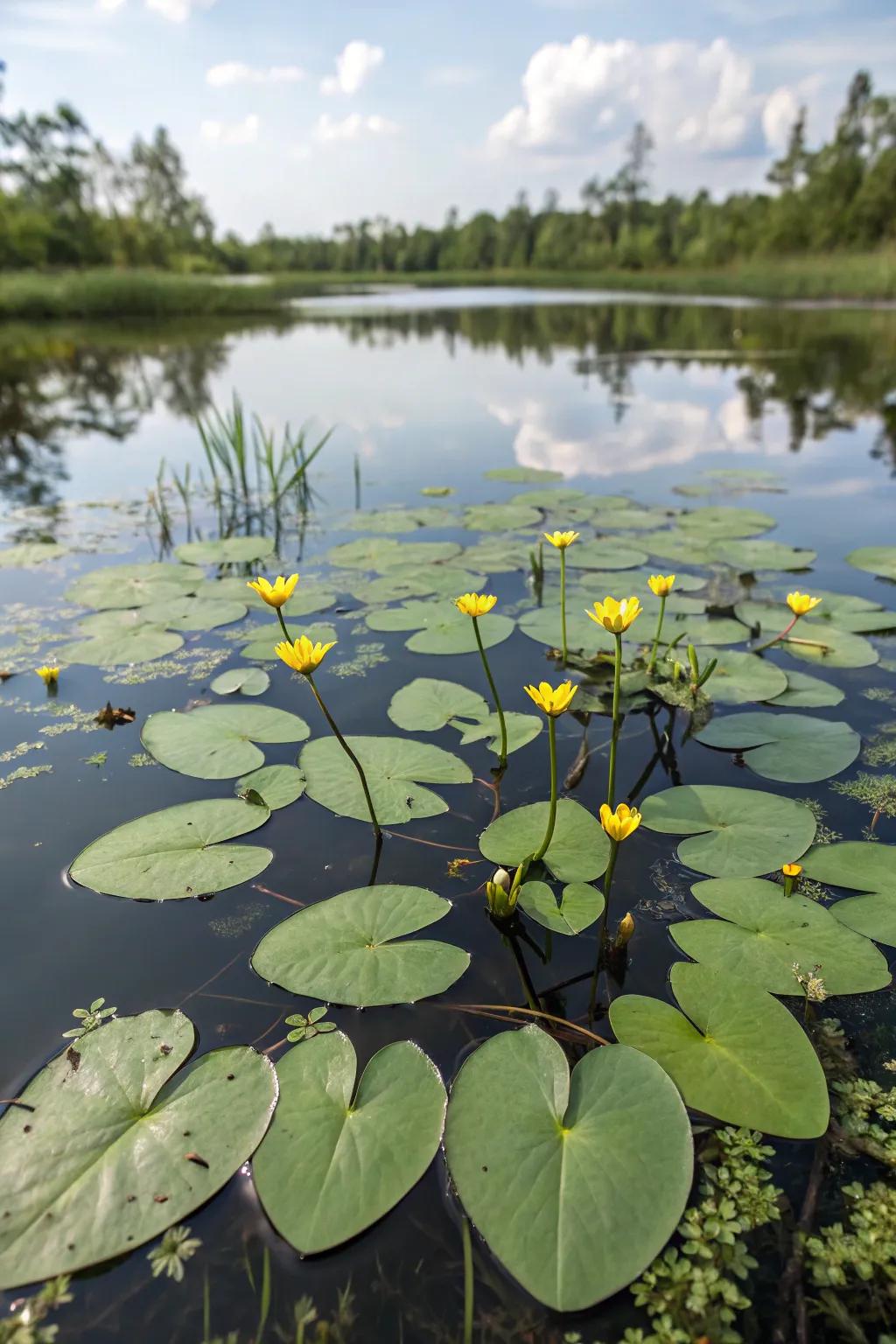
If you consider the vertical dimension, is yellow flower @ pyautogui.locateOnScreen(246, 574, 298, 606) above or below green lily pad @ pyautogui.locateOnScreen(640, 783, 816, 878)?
above

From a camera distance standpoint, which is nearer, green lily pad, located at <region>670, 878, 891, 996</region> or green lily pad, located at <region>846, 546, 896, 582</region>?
green lily pad, located at <region>670, 878, 891, 996</region>

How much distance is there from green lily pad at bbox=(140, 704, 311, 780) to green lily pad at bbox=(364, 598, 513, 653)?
71 centimetres

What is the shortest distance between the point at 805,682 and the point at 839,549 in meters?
1.80

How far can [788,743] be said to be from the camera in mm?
2018

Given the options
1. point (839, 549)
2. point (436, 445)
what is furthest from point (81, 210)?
point (839, 549)

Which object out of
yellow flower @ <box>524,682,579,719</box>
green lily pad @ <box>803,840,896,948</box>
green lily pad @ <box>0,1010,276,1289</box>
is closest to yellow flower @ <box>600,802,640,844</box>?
yellow flower @ <box>524,682,579,719</box>

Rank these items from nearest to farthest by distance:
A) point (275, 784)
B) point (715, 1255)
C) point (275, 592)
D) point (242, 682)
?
point (715, 1255) → point (275, 592) → point (275, 784) → point (242, 682)

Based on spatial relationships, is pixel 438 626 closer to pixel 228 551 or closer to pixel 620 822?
pixel 228 551

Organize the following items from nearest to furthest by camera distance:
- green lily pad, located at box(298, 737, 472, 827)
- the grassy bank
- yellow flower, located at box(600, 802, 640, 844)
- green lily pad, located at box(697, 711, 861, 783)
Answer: yellow flower, located at box(600, 802, 640, 844)
green lily pad, located at box(298, 737, 472, 827)
green lily pad, located at box(697, 711, 861, 783)
the grassy bank

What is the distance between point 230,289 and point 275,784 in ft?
79.6

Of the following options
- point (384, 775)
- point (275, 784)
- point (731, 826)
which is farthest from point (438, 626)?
point (731, 826)

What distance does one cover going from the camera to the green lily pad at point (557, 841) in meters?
1.55

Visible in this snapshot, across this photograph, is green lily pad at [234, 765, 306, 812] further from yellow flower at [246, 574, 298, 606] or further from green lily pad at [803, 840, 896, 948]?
green lily pad at [803, 840, 896, 948]

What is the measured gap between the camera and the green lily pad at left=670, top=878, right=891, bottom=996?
1.29 m
